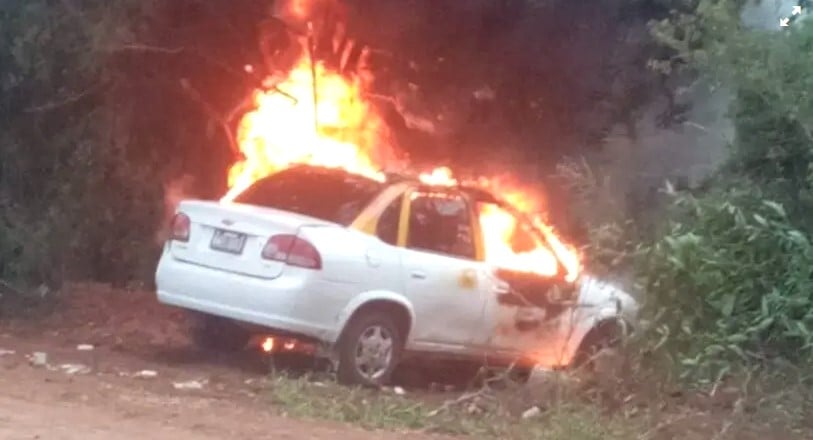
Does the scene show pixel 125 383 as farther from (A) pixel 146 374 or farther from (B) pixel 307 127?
(B) pixel 307 127

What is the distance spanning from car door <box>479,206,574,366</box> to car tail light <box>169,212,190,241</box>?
2371 mm

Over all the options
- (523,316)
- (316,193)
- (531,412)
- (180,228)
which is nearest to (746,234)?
(531,412)

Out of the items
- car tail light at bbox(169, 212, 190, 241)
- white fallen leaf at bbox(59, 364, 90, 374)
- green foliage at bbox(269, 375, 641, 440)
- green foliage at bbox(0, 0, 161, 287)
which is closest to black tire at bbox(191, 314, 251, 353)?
car tail light at bbox(169, 212, 190, 241)

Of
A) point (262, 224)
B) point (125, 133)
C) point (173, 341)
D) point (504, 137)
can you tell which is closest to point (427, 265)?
point (262, 224)

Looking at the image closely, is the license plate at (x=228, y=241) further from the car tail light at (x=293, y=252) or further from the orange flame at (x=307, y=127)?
the orange flame at (x=307, y=127)

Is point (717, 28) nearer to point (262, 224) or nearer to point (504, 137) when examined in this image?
point (262, 224)

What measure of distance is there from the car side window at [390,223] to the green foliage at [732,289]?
2.62 metres

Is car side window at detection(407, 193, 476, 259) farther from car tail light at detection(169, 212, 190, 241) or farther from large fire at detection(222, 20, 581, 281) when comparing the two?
large fire at detection(222, 20, 581, 281)

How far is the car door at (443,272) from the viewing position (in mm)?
11648

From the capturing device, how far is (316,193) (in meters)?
11.9

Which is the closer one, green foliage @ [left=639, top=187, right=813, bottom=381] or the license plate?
green foliage @ [left=639, top=187, right=813, bottom=381]

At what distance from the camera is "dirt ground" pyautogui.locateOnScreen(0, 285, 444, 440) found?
8.71m

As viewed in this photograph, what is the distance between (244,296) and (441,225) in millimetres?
1741

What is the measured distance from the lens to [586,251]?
10.0 meters
